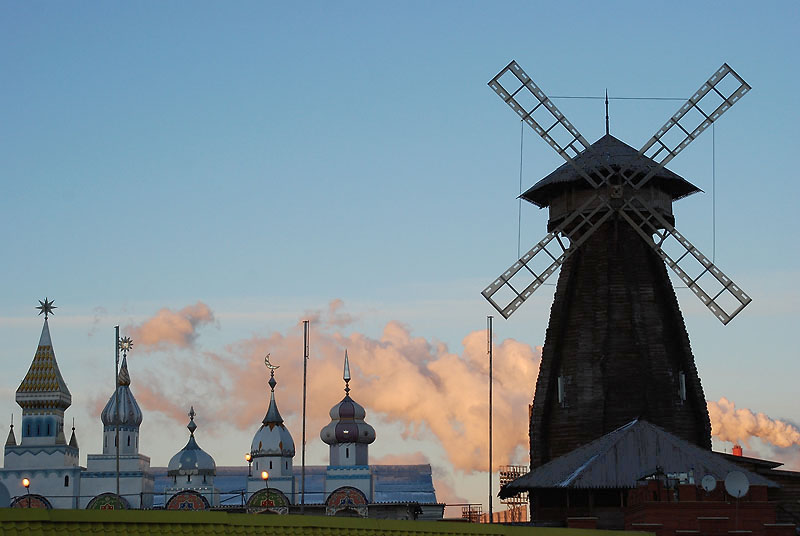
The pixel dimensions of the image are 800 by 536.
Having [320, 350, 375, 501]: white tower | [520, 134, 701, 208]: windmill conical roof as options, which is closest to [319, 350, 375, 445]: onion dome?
[320, 350, 375, 501]: white tower

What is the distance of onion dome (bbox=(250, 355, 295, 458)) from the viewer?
94.1m

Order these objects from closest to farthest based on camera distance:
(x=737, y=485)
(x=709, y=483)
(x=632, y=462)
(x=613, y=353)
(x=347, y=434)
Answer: (x=737, y=485) < (x=709, y=483) < (x=632, y=462) < (x=613, y=353) < (x=347, y=434)

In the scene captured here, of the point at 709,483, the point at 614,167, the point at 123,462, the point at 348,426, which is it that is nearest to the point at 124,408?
the point at 123,462

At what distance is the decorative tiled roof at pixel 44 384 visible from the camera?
94.5 meters

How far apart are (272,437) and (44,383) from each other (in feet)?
52.7

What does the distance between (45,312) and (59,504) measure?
13564 millimetres

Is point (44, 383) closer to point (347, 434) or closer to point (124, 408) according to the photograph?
point (124, 408)

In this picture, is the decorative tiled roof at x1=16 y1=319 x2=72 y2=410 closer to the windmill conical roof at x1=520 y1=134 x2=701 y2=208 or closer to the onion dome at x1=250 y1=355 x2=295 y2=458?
the onion dome at x1=250 y1=355 x2=295 y2=458

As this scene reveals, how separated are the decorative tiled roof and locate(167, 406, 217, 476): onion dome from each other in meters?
8.93

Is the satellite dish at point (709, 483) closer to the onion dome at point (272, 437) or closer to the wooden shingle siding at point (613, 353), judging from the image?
the wooden shingle siding at point (613, 353)

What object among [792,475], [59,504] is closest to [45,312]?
[59,504]

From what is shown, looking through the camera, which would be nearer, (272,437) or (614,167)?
(614,167)

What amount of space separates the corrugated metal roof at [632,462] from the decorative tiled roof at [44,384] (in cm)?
5966

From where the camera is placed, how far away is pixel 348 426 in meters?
90.8
